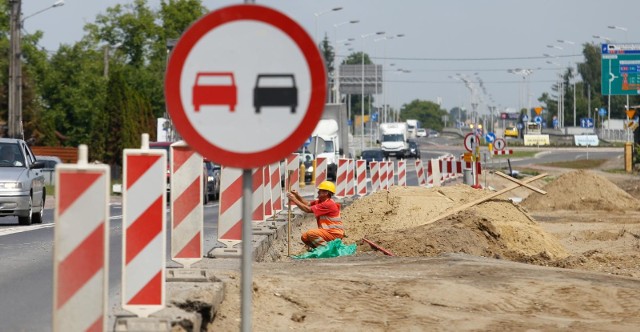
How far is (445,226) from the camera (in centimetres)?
2052

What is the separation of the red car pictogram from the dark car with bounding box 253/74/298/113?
0.10 meters

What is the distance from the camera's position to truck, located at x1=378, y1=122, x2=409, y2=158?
4343 inches

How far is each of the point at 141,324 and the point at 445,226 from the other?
1228cm

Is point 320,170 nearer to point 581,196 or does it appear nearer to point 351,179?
point 351,179

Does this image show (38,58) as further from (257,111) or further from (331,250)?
(257,111)

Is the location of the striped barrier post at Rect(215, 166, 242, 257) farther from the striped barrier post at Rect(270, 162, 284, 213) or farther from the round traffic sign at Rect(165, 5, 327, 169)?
the round traffic sign at Rect(165, 5, 327, 169)

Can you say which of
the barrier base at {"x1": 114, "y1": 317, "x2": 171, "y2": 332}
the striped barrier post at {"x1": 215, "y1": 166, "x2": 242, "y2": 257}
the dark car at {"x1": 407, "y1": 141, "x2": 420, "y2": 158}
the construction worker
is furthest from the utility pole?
the dark car at {"x1": 407, "y1": 141, "x2": 420, "y2": 158}

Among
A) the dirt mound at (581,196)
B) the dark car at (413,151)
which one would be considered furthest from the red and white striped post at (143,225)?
the dark car at (413,151)

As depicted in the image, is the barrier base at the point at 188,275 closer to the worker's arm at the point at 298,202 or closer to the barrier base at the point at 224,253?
the barrier base at the point at 224,253

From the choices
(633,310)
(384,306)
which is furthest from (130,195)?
(633,310)

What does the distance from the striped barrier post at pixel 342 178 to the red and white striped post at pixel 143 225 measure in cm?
A: 2553

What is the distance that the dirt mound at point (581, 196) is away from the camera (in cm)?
3691

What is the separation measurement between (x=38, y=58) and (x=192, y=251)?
8751cm

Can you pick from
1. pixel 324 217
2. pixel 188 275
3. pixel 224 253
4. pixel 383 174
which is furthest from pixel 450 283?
pixel 383 174
